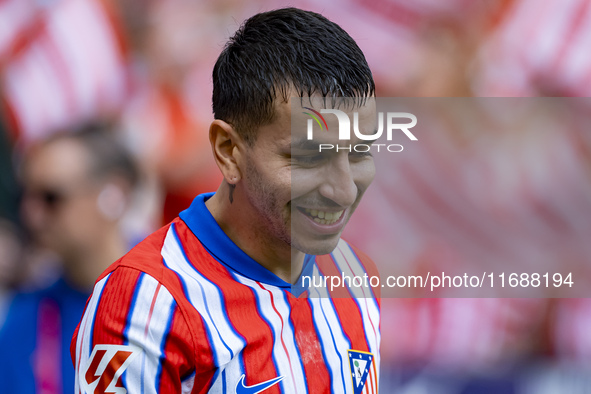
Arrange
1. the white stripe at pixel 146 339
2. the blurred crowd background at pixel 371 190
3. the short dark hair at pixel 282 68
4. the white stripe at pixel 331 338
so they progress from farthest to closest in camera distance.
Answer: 1. the blurred crowd background at pixel 371 190
2. the white stripe at pixel 331 338
3. the short dark hair at pixel 282 68
4. the white stripe at pixel 146 339

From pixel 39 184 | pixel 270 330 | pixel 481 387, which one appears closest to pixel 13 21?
pixel 39 184

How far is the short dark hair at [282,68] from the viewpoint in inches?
44.3

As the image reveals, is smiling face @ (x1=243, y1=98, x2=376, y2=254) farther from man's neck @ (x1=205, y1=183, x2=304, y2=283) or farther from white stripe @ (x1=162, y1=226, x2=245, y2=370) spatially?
white stripe @ (x1=162, y1=226, x2=245, y2=370)

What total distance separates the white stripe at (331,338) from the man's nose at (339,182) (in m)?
0.26

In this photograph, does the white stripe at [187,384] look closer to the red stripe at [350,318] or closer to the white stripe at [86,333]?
the white stripe at [86,333]

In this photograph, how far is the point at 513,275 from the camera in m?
1.94

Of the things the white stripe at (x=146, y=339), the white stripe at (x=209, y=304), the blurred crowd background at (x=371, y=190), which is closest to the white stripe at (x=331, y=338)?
the white stripe at (x=209, y=304)

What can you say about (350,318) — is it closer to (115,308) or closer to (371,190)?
(115,308)

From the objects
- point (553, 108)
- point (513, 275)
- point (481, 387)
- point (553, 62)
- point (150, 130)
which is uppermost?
point (553, 62)

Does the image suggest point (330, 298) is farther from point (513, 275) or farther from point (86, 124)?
point (86, 124)

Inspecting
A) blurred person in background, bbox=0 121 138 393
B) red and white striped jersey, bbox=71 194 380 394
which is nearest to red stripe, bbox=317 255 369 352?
red and white striped jersey, bbox=71 194 380 394

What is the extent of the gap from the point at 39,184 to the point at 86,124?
0.30 m

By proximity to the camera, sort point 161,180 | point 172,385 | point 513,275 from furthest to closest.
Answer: point 161,180
point 513,275
point 172,385

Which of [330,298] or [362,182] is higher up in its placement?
[362,182]
